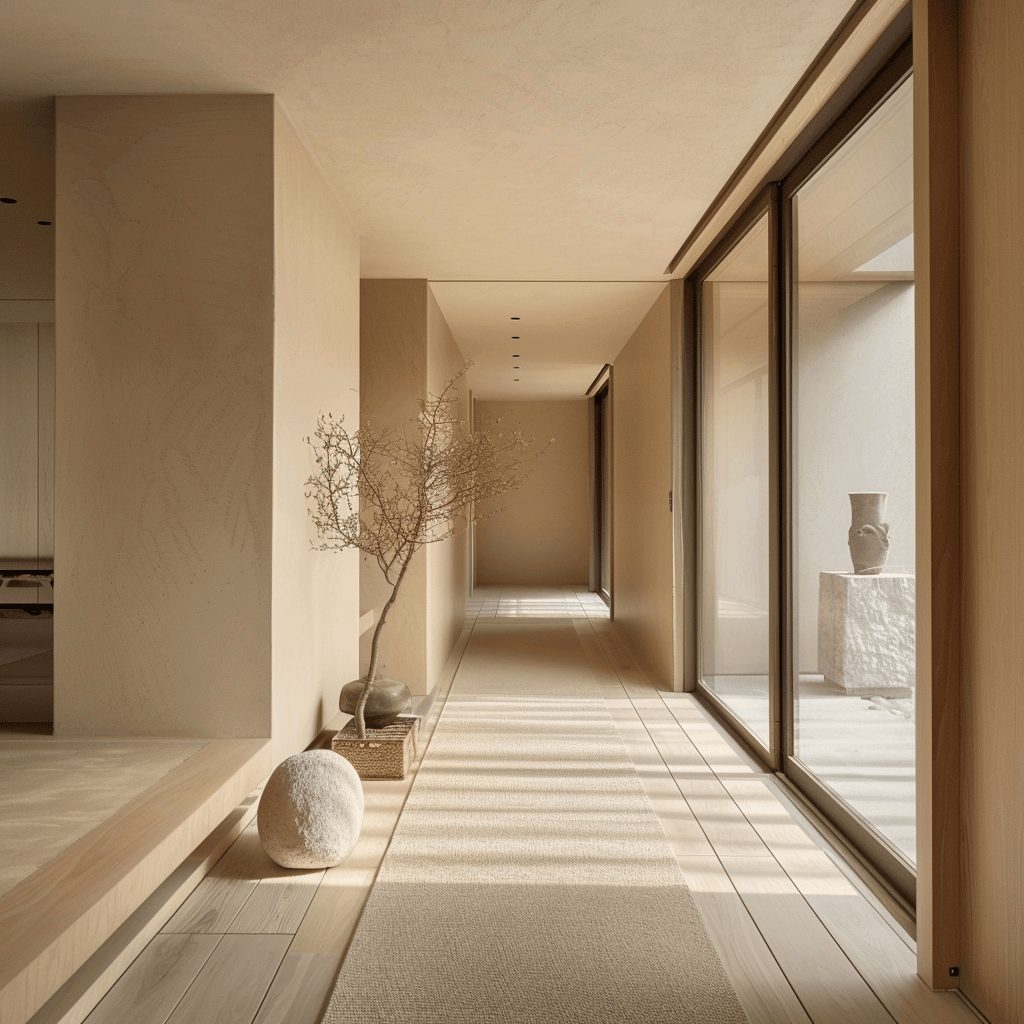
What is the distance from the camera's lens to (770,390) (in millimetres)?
3447

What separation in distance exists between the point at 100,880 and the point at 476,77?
232 cm

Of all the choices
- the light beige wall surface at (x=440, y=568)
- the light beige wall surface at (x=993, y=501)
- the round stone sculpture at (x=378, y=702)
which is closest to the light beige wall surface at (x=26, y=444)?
the light beige wall surface at (x=440, y=568)

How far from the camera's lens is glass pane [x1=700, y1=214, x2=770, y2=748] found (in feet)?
11.9

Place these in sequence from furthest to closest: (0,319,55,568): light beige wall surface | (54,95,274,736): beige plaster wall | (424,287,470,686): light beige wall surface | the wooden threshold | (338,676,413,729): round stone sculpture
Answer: (0,319,55,568): light beige wall surface, (424,287,470,686): light beige wall surface, (338,676,413,729): round stone sculpture, (54,95,274,736): beige plaster wall, the wooden threshold

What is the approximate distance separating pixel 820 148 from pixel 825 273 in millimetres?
476

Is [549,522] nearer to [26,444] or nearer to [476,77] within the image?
[26,444]

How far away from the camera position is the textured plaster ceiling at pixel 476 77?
2.23 m

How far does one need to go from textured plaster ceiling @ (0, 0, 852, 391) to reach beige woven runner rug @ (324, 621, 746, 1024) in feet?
7.57

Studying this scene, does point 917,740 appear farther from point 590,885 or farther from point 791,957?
point 590,885

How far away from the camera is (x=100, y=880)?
1.67 m

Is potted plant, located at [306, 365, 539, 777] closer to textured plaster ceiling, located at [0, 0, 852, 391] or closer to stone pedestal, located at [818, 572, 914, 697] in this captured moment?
textured plaster ceiling, located at [0, 0, 852, 391]

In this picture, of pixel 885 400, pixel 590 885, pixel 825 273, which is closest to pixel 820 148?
pixel 825 273

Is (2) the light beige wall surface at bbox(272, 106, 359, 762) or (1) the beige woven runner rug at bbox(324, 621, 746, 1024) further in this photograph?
(2) the light beige wall surface at bbox(272, 106, 359, 762)

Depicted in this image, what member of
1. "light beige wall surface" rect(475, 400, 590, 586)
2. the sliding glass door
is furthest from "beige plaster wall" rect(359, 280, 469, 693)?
"light beige wall surface" rect(475, 400, 590, 586)
